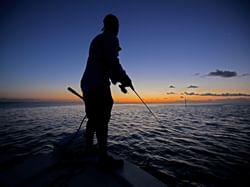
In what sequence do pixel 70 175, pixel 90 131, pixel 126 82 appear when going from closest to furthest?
pixel 70 175 < pixel 126 82 < pixel 90 131

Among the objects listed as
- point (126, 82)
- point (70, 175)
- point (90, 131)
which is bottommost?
point (70, 175)

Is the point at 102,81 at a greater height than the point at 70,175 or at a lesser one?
greater

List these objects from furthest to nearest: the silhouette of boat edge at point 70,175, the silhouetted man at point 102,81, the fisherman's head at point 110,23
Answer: the fisherman's head at point 110,23 → the silhouetted man at point 102,81 → the silhouette of boat edge at point 70,175

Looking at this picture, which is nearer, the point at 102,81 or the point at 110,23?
the point at 102,81

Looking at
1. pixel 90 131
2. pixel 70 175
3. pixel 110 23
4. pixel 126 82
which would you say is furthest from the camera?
pixel 90 131

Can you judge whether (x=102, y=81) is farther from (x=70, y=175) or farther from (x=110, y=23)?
(x=70, y=175)

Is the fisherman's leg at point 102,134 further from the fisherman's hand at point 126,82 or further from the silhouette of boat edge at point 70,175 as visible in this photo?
the fisherman's hand at point 126,82

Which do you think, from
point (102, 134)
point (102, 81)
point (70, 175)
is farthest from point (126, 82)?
point (70, 175)

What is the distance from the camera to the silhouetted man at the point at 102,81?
293cm

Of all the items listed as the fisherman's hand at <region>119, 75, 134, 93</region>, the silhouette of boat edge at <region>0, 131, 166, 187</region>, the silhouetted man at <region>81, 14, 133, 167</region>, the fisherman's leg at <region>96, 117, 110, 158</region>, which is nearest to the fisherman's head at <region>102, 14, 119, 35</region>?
the silhouetted man at <region>81, 14, 133, 167</region>

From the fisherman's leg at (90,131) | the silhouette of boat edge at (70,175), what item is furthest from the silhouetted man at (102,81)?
the silhouette of boat edge at (70,175)

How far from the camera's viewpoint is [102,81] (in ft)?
9.92

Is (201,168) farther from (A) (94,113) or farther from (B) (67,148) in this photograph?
(B) (67,148)

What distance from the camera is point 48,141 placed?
21.0 feet
